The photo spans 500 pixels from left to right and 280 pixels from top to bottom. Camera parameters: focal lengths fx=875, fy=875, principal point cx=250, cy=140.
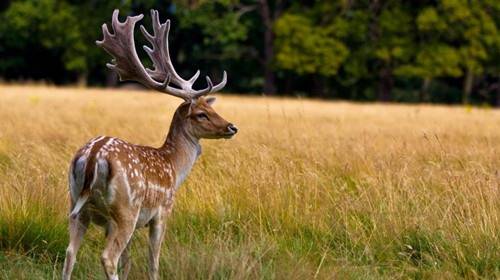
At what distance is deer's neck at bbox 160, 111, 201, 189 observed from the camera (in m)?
4.88

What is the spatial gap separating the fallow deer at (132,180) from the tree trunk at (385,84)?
2891 cm

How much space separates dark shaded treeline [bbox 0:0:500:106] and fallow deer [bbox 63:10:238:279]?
2655 centimetres

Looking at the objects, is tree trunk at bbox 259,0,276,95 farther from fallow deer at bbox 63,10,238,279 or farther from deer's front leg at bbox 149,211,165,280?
deer's front leg at bbox 149,211,165,280

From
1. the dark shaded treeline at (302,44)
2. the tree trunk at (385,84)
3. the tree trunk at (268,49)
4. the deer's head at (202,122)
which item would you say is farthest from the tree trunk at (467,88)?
the deer's head at (202,122)

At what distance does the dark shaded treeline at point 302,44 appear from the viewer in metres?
31.3

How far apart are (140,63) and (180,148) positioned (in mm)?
658

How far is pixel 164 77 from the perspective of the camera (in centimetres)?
554

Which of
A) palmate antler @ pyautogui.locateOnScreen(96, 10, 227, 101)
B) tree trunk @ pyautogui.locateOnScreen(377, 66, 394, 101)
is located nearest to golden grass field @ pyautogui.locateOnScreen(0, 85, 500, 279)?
palmate antler @ pyautogui.locateOnScreen(96, 10, 227, 101)

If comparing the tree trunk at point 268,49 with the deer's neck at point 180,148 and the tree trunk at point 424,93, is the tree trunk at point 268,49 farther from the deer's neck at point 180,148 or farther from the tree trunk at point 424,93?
the deer's neck at point 180,148

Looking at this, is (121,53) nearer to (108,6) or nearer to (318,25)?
(318,25)

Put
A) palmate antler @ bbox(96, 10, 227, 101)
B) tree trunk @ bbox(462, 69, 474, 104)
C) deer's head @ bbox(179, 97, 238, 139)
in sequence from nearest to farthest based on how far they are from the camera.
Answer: deer's head @ bbox(179, 97, 238, 139), palmate antler @ bbox(96, 10, 227, 101), tree trunk @ bbox(462, 69, 474, 104)

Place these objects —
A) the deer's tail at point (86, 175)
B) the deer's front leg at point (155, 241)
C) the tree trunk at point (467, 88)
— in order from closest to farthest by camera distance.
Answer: the deer's tail at point (86, 175)
the deer's front leg at point (155, 241)
the tree trunk at point (467, 88)

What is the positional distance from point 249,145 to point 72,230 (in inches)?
161

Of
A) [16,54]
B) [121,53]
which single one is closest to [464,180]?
[121,53]
